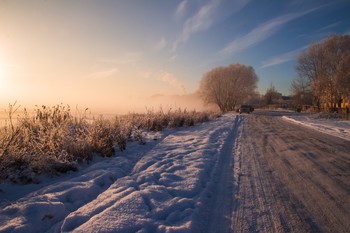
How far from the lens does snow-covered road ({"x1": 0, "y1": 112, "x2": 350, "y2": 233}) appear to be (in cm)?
283

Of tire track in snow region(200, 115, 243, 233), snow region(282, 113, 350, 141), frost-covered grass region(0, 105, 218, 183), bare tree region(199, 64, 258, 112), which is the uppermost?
bare tree region(199, 64, 258, 112)

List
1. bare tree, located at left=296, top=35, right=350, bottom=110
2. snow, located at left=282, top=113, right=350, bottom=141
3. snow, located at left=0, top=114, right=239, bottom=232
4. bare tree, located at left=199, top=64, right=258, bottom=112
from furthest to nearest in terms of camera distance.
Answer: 1. bare tree, located at left=199, top=64, right=258, bottom=112
2. bare tree, located at left=296, top=35, right=350, bottom=110
3. snow, located at left=282, top=113, right=350, bottom=141
4. snow, located at left=0, top=114, right=239, bottom=232

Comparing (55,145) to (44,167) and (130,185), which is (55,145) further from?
(130,185)

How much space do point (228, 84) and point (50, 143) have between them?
48.6 meters

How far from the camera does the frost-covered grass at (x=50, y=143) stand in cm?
414

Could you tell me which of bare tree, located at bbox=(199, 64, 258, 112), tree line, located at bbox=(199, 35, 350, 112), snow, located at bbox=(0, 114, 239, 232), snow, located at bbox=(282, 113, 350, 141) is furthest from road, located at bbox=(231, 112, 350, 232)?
bare tree, located at bbox=(199, 64, 258, 112)

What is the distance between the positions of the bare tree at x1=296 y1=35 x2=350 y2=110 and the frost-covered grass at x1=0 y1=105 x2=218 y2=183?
1260 inches

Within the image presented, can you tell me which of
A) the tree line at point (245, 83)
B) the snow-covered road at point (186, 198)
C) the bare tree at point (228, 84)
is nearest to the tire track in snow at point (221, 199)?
the snow-covered road at point (186, 198)

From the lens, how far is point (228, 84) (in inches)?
2000

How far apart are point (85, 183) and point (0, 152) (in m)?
1.59

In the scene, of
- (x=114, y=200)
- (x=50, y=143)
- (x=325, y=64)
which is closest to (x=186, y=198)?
(x=114, y=200)

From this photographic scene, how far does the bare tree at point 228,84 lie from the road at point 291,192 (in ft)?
147

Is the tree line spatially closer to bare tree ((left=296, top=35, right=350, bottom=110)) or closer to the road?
bare tree ((left=296, top=35, right=350, bottom=110))

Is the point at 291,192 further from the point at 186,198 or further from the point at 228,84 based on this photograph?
the point at 228,84
